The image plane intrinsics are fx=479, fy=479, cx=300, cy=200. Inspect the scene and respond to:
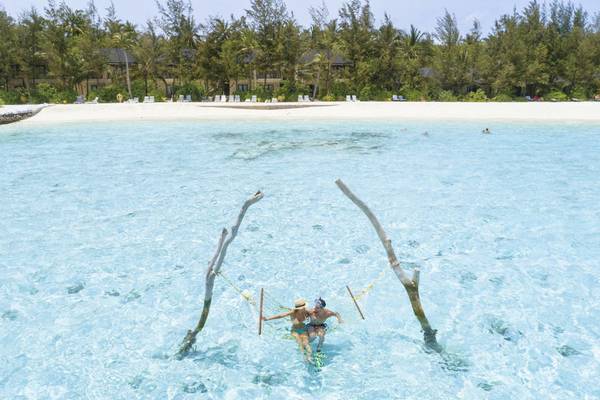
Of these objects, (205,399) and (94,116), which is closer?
(205,399)

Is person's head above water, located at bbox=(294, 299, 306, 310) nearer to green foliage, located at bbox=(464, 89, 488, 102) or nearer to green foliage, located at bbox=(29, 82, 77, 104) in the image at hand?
green foliage, located at bbox=(464, 89, 488, 102)

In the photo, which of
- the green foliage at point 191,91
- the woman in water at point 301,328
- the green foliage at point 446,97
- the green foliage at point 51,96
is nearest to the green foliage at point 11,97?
the green foliage at point 51,96

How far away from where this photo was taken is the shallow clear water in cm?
690

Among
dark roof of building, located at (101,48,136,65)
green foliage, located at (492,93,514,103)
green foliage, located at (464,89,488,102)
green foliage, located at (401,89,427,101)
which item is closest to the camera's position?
green foliage, located at (464,89,488,102)

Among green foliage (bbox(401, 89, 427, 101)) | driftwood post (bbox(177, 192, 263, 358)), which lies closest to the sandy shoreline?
green foliage (bbox(401, 89, 427, 101))

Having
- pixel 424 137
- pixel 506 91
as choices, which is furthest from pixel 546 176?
pixel 506 91

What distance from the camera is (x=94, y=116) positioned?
39.6 meters

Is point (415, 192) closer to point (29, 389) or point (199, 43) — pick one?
point (29, 389)

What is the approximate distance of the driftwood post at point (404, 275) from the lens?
5.90 m

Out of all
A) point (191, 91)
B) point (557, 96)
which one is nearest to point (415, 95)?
point (557, 96)

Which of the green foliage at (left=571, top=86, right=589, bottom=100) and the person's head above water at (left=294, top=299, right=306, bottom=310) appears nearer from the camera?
the person's head above water at (left=294, top=299, right=306, bottom=310)

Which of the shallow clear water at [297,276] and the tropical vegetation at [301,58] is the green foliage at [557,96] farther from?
the shallow clear water at [297,276]

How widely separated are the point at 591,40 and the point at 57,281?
63195mm

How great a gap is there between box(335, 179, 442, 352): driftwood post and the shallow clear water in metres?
0.24
